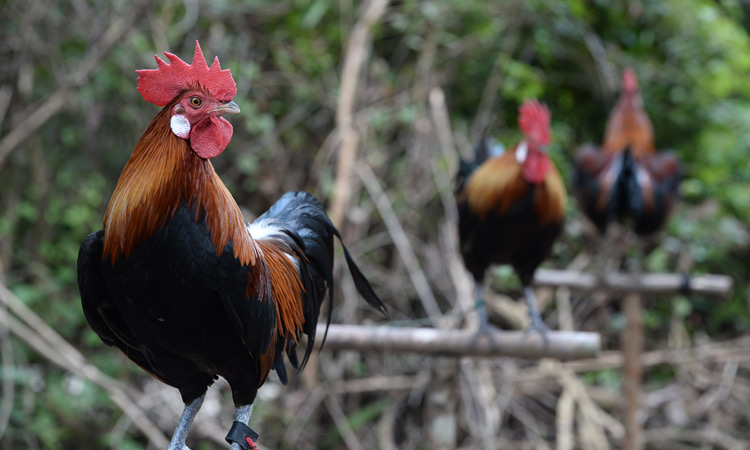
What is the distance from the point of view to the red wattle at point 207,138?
141cm

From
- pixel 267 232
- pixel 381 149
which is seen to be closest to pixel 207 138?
pixel 267 232

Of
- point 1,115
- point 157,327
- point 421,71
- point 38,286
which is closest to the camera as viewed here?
point 157,327

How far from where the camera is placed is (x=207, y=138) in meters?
1.42

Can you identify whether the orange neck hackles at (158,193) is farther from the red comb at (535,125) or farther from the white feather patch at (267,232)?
the red comb at (535,125)

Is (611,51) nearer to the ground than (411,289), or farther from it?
farther from it

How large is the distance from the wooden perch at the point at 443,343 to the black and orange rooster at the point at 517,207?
0.35 ft

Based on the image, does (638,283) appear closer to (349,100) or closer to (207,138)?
(349,100)

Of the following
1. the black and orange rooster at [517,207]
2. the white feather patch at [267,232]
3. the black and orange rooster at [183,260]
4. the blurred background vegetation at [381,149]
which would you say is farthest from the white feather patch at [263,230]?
the blurred background vegetation at [381,149]

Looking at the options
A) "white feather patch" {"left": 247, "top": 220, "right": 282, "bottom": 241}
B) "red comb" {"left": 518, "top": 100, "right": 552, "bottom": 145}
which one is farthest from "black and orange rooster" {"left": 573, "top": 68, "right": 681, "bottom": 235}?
"white feather patch" {"left": 247, "top": 220, "right": 282, "bottom": 241}

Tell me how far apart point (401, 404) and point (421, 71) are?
2453mm

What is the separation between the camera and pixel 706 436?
15.5 feet

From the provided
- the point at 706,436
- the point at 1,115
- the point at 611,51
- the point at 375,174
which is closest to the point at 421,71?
the point at 375,174

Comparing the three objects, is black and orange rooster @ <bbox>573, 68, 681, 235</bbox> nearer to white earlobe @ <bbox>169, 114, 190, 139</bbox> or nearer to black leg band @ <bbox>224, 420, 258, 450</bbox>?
black leg band @ <bbox>224, 420, 258, 450</bbox>

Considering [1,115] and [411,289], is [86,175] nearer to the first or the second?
[1,115]
